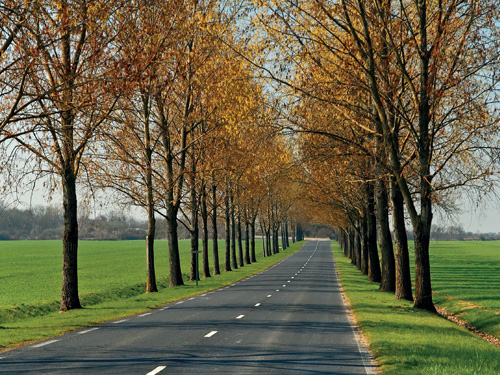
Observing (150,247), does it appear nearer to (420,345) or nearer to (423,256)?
(423,256)

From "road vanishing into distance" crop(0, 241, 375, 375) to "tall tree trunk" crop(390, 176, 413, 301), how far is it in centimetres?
427

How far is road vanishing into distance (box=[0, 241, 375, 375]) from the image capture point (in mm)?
10023

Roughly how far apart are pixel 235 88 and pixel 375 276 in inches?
629

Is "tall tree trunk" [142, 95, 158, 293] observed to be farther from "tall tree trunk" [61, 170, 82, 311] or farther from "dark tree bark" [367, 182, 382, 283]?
"dark tree bark" [367, 182, 382, 283]

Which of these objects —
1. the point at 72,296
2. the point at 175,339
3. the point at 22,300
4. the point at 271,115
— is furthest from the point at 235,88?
the point at 175,339

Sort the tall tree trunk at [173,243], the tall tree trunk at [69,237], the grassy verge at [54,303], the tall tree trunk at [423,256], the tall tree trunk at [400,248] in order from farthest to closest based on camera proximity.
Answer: the tall tree trunk at [173,243] < the tall tree trunk at [400,248] < the tall tree trunk at [69,237] < the tall tree trunk at [423,256] < the grassy verge at [54,303]

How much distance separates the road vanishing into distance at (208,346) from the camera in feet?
32.9

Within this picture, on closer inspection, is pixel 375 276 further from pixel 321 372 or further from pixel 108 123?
pixel 321 372

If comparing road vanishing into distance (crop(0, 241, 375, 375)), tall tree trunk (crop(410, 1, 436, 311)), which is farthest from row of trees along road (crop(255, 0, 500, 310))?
road vanishing into distance (crop(0, 241, 375, 375))

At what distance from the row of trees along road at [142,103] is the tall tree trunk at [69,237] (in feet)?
0.13

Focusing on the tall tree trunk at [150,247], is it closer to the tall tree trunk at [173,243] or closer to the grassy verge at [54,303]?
the grassy verge at [54,303]

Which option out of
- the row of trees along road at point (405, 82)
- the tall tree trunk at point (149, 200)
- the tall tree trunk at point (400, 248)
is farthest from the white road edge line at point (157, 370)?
the tall tree trunk at point (149, 200)

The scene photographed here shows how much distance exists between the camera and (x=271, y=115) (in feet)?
67.0

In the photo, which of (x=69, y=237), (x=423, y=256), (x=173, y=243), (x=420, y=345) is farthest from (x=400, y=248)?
(x=173, y=243)
